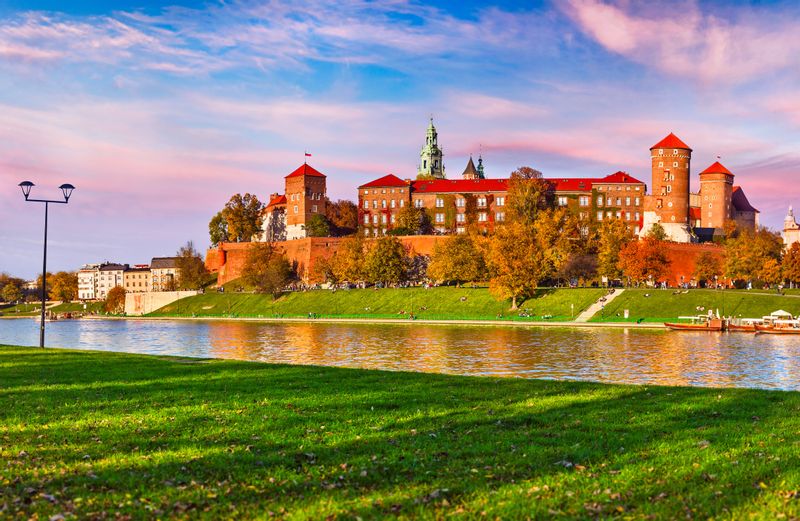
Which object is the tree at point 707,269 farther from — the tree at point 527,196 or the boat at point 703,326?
the boat at point 703,326

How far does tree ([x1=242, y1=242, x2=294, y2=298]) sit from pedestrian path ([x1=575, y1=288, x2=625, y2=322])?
1851 inches

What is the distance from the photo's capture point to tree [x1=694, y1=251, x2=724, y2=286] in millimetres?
84750

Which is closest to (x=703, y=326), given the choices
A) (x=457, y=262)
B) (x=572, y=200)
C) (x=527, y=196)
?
(x=457, y=262)

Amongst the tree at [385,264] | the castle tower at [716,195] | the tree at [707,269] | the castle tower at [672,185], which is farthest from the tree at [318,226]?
the castle tower at [716,195]

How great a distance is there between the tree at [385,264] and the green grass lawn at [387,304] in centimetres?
298

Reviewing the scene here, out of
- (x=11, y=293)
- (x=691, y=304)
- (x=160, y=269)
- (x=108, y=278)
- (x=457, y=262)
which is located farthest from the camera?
(x=108, y=278)

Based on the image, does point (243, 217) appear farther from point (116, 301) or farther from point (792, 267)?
point (792, 267)

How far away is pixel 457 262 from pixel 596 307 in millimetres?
22216

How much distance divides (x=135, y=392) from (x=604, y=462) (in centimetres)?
1037

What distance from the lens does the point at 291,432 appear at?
439 inches

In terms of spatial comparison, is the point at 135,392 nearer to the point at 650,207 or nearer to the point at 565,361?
the point at 565,361

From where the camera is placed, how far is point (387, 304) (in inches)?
3401

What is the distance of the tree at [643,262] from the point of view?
80.1m

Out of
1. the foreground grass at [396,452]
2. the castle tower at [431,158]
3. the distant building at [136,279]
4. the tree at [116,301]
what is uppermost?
the castle tower at [431,158]
